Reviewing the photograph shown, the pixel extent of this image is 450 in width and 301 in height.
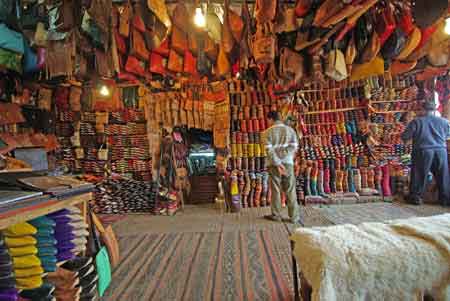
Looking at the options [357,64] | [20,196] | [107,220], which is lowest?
[107,220]

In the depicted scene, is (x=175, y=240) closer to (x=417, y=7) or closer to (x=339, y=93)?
(x=417, y=7)

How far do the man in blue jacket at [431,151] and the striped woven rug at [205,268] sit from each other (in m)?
3.23

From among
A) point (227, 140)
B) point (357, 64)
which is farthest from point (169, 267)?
point (357, 64)

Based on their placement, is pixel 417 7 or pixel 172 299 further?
pixel 417 7

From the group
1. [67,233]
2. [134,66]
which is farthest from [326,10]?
[67,233]

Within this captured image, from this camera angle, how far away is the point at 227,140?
4891mm

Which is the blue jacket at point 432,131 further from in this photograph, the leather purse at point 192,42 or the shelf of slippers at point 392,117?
the leather purse at point 192,42

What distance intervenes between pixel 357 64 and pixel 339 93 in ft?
7.31

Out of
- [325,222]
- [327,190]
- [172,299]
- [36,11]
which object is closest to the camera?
[172,299]

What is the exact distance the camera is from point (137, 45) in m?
2.79

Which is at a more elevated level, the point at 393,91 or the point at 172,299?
the point at 393,91

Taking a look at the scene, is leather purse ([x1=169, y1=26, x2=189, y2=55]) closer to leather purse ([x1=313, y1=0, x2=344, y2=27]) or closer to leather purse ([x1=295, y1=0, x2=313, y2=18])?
leather purse ([x1=295, y1=0, x2=313, y2=18])

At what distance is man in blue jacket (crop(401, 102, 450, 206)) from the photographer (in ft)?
13.5

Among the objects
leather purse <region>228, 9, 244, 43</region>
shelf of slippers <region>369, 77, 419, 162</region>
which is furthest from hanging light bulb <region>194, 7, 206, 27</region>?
shelf of slippers <region>369, 77, 419, 162</region>
